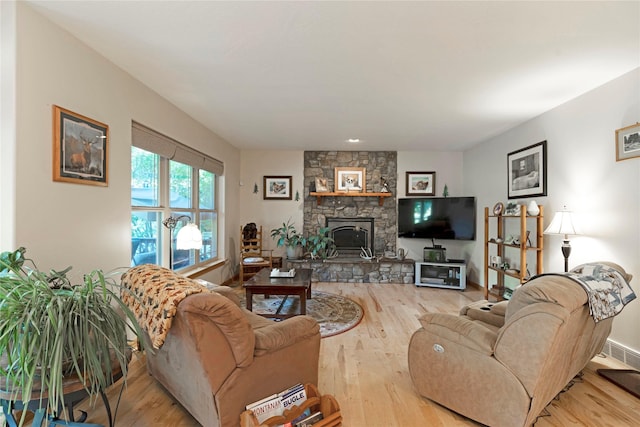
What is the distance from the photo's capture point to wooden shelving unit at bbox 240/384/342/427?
1593 millimetres

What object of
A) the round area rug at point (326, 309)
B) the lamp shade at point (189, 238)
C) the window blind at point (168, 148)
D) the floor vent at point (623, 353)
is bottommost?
the round area rug at point (326, 309)

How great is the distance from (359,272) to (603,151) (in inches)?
145

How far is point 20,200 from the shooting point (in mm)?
1787

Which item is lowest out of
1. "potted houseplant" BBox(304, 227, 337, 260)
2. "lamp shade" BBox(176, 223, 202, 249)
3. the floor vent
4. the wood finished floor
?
the wood finished floor

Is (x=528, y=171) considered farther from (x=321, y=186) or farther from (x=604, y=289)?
(x=321, y=186)

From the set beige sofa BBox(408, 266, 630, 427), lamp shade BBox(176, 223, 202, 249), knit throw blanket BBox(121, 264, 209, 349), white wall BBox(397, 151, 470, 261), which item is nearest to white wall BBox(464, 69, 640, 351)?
beige sofa BBox(408, 266, 630, 427)

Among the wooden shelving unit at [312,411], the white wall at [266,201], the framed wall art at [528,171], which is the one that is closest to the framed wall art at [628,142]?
Result: the framed wall art at [528,171]

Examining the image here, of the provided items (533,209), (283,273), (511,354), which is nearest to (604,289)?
(511,354)

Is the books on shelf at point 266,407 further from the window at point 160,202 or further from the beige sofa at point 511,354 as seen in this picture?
the window at point 160,202

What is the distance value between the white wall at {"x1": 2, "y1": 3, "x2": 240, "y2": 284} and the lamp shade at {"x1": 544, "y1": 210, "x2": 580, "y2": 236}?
398cm

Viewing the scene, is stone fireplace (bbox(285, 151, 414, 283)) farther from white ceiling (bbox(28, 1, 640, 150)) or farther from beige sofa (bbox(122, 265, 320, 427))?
beige sofa (bbox(122, 265, 320, 427))

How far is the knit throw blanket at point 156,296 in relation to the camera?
1.49 meters

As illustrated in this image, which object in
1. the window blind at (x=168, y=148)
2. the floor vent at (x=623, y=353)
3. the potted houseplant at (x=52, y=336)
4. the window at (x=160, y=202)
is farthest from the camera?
the window at (x=160, y=202)

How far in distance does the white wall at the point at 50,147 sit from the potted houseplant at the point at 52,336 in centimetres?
79
